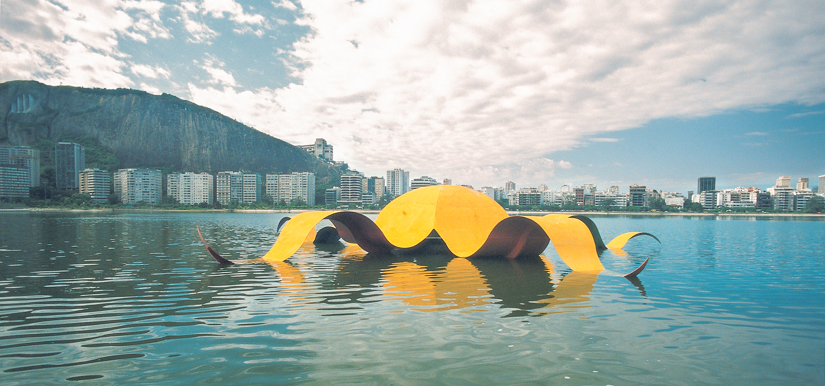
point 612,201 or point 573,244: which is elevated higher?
point 573,244

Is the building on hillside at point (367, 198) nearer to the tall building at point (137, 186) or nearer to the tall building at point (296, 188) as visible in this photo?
the tall building at point (296, 188)

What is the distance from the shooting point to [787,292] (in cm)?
948

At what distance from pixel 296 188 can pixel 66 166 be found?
255 feet

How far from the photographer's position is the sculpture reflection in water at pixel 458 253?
859 cm

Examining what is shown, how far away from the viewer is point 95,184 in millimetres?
121562

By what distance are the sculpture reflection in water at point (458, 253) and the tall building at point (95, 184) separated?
142833 millimetres

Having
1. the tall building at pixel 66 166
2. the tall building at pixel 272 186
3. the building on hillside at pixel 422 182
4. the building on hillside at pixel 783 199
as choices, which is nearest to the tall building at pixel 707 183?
the building on hillside at pixel 783 199

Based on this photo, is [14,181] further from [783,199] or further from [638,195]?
[783,199]

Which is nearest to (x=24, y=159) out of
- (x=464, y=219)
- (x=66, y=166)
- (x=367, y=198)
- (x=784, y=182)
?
(x=66, y=166)

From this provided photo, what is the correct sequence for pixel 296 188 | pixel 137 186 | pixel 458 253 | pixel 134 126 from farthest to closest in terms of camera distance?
pixel 134 126 → pixel 296 188 → pixel 137 186 → pixel 458 253

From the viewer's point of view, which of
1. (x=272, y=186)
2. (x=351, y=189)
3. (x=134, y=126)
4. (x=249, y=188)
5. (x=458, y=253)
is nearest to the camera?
(x=458, y=253)

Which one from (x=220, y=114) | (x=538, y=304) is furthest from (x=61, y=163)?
(x=538, y=304)

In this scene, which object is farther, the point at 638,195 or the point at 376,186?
the point at 376,186

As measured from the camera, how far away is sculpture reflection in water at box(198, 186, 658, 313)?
338 inches
